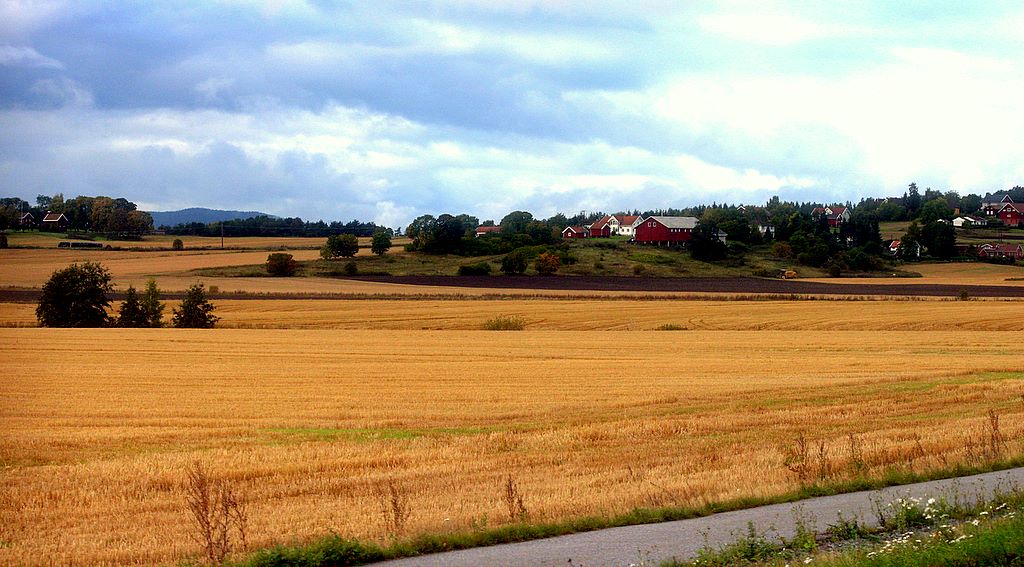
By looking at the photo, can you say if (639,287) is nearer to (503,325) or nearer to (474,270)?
(474,270)

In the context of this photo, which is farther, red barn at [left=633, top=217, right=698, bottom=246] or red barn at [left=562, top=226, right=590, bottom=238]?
red barn at [left=562, top=226, right=590, bottom=238]

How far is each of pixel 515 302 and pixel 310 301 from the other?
16.6 meters

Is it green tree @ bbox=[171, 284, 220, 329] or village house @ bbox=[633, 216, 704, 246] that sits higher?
village house @ bbox=[633, 216, 704, 246]

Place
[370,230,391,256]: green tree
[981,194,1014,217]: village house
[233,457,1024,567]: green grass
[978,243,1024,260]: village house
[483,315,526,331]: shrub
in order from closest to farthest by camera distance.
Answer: [233,457,1024,567]: green grass
[483,315,526,331]: shrub
[370,230,391,256]: green tree
[978,243,1024,260]: village house
[981,194,1014,217]: village house

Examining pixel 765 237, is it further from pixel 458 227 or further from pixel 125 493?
pixel 125 493

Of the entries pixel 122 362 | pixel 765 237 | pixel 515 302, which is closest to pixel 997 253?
pixel 765 237

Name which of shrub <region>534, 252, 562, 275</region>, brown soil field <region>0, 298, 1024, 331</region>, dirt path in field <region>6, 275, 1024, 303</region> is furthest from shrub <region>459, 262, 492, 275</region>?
brown soil field <region>0, 298, 1024, 331</region>

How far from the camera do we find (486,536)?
10.7 m

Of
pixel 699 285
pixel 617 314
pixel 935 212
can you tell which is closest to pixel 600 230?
pixel 935 212

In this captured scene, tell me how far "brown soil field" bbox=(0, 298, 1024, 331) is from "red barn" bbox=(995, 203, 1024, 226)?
383ft

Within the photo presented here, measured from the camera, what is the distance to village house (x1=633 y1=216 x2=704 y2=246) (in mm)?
145250

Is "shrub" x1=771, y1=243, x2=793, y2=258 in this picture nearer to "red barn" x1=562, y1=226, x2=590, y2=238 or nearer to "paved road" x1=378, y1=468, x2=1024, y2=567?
"red barn" x1=562, y1=226, x2=590, y2=238

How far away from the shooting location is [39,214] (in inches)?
3127

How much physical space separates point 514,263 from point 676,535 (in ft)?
321
